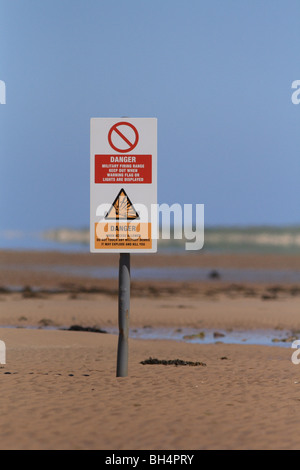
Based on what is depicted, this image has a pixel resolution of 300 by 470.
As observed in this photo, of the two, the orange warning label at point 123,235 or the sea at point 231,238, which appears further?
the sea at point 231,238

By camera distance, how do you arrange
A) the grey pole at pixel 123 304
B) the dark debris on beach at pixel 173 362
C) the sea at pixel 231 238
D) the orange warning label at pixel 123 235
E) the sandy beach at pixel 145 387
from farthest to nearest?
the sea at pixel 231 238
the dark debris on beach at pixel 173 362
the grey pole at pixel 123 304
the orange warning label at pixel 123 235
the sandy beach at pixel 145 387

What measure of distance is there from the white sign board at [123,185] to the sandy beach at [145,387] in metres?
2.17

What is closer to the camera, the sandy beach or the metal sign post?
the sandy beach

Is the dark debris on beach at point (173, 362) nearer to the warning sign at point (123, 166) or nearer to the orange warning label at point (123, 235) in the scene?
the orange warning label at point (123, 235)

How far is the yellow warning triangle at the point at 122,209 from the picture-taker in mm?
12352

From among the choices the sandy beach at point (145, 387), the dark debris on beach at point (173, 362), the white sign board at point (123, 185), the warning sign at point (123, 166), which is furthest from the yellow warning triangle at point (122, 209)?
the dark debris on beach at point (173, 362)

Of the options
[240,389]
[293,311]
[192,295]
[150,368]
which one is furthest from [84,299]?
[240,389]

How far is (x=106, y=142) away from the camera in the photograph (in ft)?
40.4

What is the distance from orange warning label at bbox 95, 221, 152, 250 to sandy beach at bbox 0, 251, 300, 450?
209cm

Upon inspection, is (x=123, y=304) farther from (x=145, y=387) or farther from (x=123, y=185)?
(x=123, y=185)
